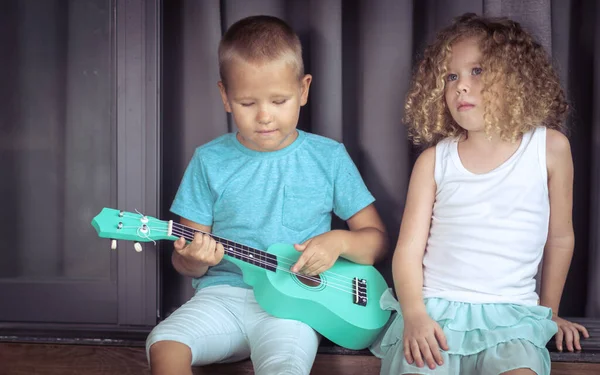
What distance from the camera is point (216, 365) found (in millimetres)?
1354

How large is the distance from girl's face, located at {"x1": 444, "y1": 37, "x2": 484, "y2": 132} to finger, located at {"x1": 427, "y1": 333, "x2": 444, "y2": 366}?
0.46m

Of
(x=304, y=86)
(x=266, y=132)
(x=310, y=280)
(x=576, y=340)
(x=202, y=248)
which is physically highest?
(x=304, y=86)

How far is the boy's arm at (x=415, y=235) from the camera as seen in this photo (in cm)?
131

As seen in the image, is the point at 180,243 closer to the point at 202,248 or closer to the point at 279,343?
the point at 202,248

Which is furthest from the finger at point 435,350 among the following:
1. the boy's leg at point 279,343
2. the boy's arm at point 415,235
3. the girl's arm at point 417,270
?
the boy's leg at point 279,343

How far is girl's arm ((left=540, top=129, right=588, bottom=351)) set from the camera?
51.5 inches

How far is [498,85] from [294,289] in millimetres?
601

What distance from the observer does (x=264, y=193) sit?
4.82 feet

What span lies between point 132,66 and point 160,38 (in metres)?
0.10

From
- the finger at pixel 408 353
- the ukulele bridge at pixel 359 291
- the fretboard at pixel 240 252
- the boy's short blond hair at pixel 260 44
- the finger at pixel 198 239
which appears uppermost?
the boy's short blond hair at pixel 260 44

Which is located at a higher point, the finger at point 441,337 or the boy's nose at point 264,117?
the boy's nose at point 264,117

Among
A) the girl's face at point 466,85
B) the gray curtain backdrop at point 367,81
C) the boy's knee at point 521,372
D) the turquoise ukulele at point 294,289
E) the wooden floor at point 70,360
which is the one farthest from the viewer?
the gray curtain backdrop at point 367,81

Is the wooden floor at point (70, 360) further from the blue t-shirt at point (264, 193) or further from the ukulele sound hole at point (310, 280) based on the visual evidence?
the ukulele sound hole at point (310, 280)

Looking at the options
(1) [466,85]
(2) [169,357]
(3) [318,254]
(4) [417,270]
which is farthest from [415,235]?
(2) [169,357]
